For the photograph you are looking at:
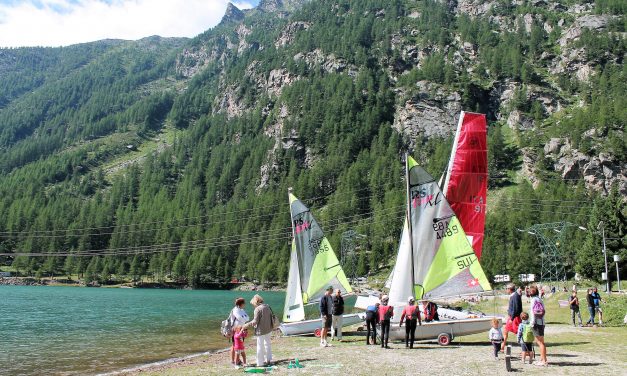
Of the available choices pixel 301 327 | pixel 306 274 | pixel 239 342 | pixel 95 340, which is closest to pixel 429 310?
pixel 306 274

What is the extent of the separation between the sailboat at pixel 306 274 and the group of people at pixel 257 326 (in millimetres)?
9962

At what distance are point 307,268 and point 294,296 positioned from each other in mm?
1900

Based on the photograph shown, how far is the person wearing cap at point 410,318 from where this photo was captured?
834 inches

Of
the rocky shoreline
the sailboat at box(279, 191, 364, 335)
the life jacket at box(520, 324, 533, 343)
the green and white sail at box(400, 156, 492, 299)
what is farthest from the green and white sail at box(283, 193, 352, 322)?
the rocky shoreline

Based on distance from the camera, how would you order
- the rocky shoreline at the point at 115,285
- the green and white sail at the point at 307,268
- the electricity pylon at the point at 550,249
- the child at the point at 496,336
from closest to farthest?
the child at the point at 496,336, the green and white sail at the point at 307,268, the electricity pylon at the point at 550,249, the rocky shoreline at the point at 115,285

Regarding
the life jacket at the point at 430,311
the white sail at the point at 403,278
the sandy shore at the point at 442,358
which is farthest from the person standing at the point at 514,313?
the life jacket at the point at 430,311

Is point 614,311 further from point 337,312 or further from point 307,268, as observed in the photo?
point 307,268

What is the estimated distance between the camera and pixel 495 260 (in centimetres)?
10594

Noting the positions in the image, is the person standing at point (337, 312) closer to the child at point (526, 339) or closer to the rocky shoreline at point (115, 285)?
the child at point (526, 339)

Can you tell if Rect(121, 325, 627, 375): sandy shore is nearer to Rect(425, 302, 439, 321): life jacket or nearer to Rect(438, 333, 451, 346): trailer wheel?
Rect(438, 333, 451, 346): trailer wheel

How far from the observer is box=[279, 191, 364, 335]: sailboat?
29.4 m

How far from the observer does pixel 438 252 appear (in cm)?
2217

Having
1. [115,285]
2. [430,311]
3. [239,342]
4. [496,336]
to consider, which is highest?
[430,311]

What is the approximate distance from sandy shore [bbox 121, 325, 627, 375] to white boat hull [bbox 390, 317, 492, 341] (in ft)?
→ 1.45
